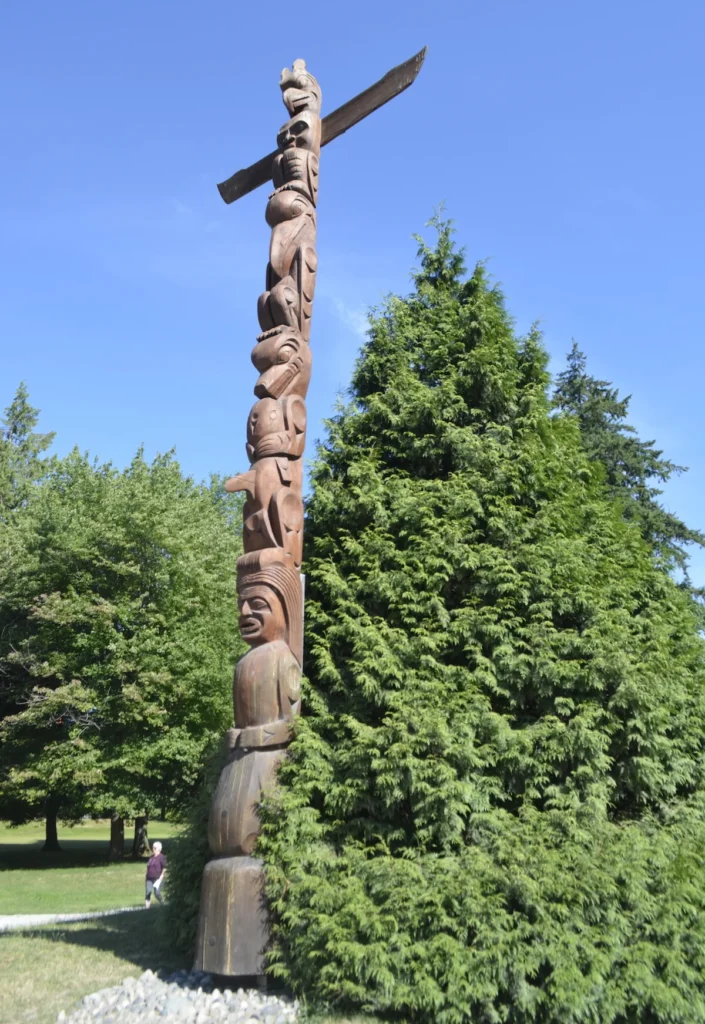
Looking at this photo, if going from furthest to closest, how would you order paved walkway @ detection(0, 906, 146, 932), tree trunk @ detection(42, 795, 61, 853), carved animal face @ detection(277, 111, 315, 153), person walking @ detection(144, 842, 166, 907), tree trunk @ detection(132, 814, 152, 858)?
tree trunk @ detection(42, 795, 61, 853) < tree trunk @ detection(132, 814, 152, 858) < person walking @ detection(144, 842, 166, 907) < paved walkway @ detection(0, 906, 146, 932) < carved animal face @ detection(277, 111, 315, 153)

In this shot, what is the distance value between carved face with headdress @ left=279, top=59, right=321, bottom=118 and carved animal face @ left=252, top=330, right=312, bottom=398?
11.1 ft

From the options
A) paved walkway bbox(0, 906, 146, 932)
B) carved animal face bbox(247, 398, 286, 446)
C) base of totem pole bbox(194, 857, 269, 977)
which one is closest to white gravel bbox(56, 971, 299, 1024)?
base of totem pole bbox(194, 857, 269, 977)

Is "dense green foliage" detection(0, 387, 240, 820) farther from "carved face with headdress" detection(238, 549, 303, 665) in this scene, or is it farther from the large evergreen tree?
"carved face with headdress" detection(238, 549, 303, 665)

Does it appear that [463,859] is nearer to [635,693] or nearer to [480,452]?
[635,693]

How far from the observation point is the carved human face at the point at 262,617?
820 cm

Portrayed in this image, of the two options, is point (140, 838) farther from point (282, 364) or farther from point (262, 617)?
point (282, 364)

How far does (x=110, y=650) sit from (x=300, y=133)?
60.4 ft

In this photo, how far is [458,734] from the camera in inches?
279

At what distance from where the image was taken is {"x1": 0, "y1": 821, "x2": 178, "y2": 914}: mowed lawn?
17.9 meters

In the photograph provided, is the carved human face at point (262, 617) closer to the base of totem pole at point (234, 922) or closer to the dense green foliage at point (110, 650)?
the base of totem pole at point (234, 922)

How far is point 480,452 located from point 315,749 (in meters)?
3.30

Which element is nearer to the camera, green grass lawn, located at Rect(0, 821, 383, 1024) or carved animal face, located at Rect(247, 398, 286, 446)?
green grass lawn, located at Rect(0, 821, 383, 1024)

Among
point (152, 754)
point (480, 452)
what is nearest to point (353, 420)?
point (480, 452)

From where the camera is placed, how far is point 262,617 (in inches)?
324
